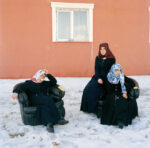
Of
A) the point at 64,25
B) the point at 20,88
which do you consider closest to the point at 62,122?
the point at 20,88

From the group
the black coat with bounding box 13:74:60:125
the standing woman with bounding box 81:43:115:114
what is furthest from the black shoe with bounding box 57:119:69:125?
the standing woman with bounding box 81:43:115:114

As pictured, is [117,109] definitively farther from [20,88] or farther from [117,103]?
[20,88]

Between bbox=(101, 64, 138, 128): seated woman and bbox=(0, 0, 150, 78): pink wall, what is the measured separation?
16.4ft

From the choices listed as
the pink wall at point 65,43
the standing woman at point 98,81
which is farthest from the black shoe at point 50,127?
the pink wall at point 65,43

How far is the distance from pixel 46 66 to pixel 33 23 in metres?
1.71

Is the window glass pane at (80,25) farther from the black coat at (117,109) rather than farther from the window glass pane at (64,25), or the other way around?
the black coat at (117,109)

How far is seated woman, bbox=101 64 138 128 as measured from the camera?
396 centimetres

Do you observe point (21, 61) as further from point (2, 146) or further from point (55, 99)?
point (2, 146)

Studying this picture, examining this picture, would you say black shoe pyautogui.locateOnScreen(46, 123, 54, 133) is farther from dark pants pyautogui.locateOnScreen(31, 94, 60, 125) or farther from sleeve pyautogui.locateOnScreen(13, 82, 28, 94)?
sleeve pyautogui.locateOnScreen(13, 82, 28, 94)

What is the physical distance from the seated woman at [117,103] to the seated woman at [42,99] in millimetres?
775

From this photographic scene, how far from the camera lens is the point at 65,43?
9.08m

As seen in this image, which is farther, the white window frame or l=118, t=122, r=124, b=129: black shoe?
the white window frame

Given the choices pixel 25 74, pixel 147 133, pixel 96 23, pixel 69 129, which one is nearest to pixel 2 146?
pixel 69 129

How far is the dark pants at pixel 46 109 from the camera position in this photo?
379 centimetres
